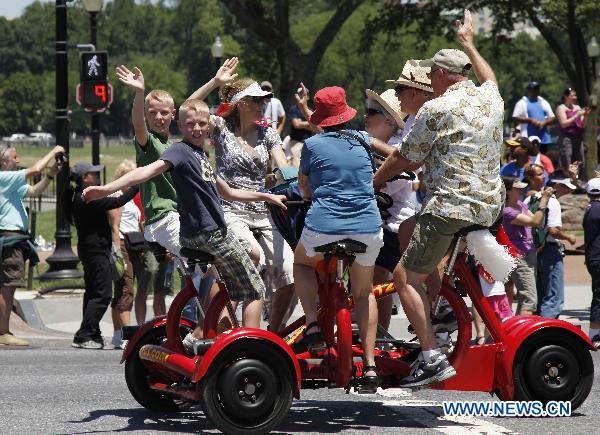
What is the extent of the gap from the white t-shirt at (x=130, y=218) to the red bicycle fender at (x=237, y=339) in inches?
240

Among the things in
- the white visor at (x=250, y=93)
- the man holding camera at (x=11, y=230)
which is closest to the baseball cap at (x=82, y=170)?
the man holding camera at (x=11, y=230)

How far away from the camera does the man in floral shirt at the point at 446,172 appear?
7.39 m

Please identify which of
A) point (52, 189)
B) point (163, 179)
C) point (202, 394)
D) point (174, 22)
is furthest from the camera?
point (174, 22)

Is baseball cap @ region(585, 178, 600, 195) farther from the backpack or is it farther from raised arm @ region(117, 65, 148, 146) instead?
raised arm @ region(117, 65, 148, 146)

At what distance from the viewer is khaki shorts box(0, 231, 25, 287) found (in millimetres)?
12930

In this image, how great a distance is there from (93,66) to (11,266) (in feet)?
22.5

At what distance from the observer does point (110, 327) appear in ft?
48.0

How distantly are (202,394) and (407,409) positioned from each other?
1.71 m

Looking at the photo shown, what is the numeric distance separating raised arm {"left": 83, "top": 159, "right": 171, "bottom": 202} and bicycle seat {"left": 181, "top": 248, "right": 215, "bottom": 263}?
1.60 feet

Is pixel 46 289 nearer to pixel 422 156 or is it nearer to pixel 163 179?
pixel 163 179

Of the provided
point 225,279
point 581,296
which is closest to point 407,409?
point 225,279

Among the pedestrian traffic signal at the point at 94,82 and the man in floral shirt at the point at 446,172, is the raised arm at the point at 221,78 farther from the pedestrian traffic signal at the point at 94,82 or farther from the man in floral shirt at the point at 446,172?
the pedestrian traffic signal at the point at 94,82

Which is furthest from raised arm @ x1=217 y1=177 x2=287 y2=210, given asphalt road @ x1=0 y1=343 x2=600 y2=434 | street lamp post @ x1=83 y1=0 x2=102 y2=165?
street lamp post @ x1=83 y1=0 x2=102 y2=165

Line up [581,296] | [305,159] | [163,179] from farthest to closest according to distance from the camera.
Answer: [581,296], [163,179], [305,159]
